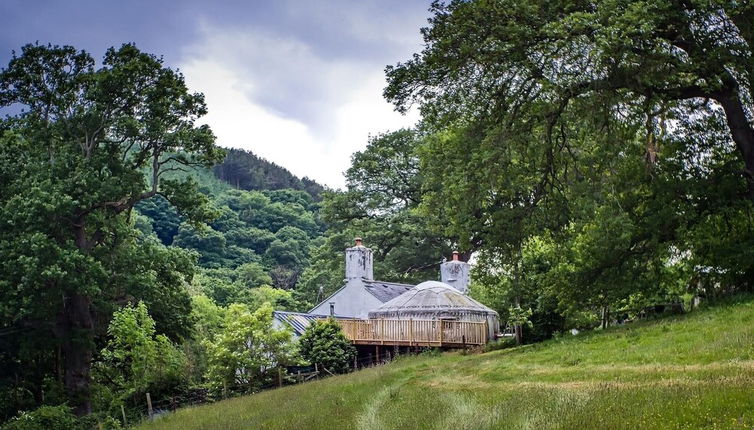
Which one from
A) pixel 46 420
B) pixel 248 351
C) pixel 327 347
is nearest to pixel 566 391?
pixel 248 351

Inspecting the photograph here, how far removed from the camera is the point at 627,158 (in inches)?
771

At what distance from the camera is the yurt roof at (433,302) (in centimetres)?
3403

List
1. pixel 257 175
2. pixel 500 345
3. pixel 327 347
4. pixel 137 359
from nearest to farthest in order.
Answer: pixel 137 359
pixel 500 345
pixel 327 347
pixel 257 175

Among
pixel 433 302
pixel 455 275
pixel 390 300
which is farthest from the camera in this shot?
pixel 455 275

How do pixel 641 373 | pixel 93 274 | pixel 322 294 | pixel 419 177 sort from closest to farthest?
1. pixel 641 373
2. pixel 93 274
3. pixel 419 177
4. pixel 322 294

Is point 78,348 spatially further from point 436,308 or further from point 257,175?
point 257,175

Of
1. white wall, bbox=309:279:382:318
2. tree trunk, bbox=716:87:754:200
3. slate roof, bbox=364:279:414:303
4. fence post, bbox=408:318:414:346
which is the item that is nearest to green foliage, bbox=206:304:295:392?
fence post, bbox=408:318:414:346

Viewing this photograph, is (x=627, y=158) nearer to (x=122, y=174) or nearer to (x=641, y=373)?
(x=641, y=373)

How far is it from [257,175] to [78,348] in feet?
273

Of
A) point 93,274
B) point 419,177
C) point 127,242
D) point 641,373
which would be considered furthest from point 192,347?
point 641,373

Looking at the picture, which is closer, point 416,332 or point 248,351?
point 248,351

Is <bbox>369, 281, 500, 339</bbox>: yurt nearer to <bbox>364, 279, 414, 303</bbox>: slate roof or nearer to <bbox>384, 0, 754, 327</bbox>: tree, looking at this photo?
<bbox>364, 279, 414, 303</bbox>: slate roof

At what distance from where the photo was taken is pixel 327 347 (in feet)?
101

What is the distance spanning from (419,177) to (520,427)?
1594 inches
